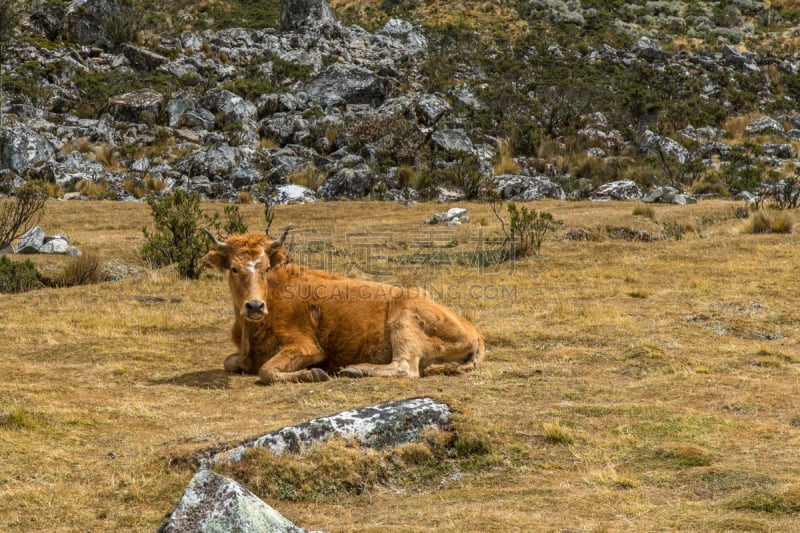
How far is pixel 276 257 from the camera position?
393 inches

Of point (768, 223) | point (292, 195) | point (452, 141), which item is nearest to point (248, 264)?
point (768, 223)

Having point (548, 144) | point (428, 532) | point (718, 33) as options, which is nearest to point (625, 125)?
point (548, 144)

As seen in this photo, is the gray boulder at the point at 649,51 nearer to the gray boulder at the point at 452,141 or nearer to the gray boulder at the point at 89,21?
the gray boulder at the point at 452,141

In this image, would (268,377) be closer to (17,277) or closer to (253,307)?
(253,307)

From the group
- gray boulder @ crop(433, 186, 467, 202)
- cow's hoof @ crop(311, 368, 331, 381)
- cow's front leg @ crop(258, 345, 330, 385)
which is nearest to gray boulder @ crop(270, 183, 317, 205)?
gray boulder @ crop(433, 186, 467, 202)

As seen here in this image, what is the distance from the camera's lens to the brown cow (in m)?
9.62

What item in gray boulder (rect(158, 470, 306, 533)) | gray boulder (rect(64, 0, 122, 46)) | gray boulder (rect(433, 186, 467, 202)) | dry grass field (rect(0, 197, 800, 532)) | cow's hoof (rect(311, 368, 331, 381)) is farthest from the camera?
gray boulder (rect(64, 0, 122, 46))

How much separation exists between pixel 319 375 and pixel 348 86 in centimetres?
3286

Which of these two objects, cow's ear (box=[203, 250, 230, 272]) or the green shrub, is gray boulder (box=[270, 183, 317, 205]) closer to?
the green shrub

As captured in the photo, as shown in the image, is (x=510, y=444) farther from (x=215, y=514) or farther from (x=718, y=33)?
(x=718, y=33)

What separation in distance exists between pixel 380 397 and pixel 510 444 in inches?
Result: 74.6

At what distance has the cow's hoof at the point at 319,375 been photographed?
9508 mm

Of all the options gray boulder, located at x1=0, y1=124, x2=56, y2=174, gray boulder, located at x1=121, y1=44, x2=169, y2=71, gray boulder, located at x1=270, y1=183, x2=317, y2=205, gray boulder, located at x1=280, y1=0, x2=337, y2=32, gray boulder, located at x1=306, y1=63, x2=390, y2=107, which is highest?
gray boulder, located at x1=280, y1=0, x2=337, y2=32

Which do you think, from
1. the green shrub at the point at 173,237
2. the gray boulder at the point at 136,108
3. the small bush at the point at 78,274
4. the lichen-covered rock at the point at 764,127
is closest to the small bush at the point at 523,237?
the green shrub at the point at 173,237
